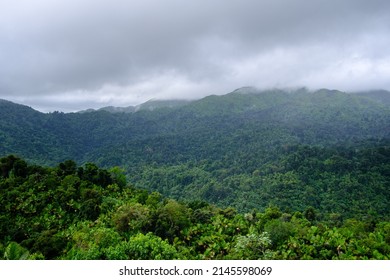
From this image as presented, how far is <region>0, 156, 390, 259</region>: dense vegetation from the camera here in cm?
2131

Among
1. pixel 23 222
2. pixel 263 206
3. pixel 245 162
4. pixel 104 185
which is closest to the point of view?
pixel 23 222

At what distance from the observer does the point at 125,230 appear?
28.1m

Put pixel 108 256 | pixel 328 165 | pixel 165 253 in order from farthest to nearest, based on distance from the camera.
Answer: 1. pixel 328 165
2. pixel 165 253
3. pixel 108 256

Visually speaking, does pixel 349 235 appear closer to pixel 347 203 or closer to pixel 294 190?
pixel 347 203

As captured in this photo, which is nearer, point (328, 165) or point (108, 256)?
point (108, 256)

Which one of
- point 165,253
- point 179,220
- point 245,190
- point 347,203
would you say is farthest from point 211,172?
point 165,253

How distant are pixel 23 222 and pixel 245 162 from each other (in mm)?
117219

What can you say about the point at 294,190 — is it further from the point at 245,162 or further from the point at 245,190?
the point at 245,162

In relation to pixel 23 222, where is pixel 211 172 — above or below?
below

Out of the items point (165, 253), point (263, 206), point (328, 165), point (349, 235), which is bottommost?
point (263, 206)

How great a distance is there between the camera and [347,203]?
8194cm

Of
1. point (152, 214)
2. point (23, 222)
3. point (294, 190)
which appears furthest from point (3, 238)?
point (294, 190)

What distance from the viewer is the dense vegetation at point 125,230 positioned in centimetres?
2131

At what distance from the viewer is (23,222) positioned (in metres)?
29.2
